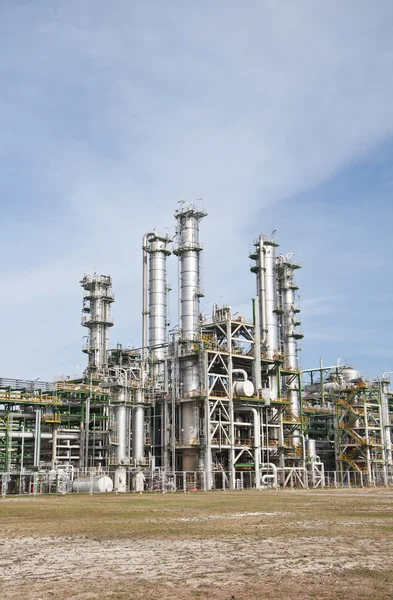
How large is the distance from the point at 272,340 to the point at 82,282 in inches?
1134

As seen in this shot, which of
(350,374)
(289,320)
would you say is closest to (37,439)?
(289,320)

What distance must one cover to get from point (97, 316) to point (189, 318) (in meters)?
20.2

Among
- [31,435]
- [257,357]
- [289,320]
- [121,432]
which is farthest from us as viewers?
[289,320]

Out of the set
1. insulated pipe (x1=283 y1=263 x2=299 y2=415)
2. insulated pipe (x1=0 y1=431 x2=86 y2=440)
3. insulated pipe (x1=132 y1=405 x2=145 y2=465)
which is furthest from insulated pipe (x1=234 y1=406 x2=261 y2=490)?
insulated pipe (x1=0 y1=431 x2=86 y2=440)

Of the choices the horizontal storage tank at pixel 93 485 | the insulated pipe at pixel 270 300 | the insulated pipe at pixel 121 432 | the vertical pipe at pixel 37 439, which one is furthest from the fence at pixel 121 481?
the insulated pipe at pixel 270 300

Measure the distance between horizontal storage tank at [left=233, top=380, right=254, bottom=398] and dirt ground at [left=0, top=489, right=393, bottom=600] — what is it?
47.5m

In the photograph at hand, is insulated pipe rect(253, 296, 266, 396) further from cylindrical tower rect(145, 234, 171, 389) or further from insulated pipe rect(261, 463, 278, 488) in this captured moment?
cylindrical tower rect(145, 234, 171, 389)

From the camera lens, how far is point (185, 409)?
247ft

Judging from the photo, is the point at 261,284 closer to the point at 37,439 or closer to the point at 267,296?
the point at 267,296

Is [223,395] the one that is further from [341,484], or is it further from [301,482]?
[341,484]

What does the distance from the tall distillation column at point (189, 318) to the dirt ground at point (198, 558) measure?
47063 mm

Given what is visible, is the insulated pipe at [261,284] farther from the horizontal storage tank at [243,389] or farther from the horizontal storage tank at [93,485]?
the horizontal storage tank at [93,485]

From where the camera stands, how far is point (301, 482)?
81688 mm

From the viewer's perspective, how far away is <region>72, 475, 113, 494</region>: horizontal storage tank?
200 ft
